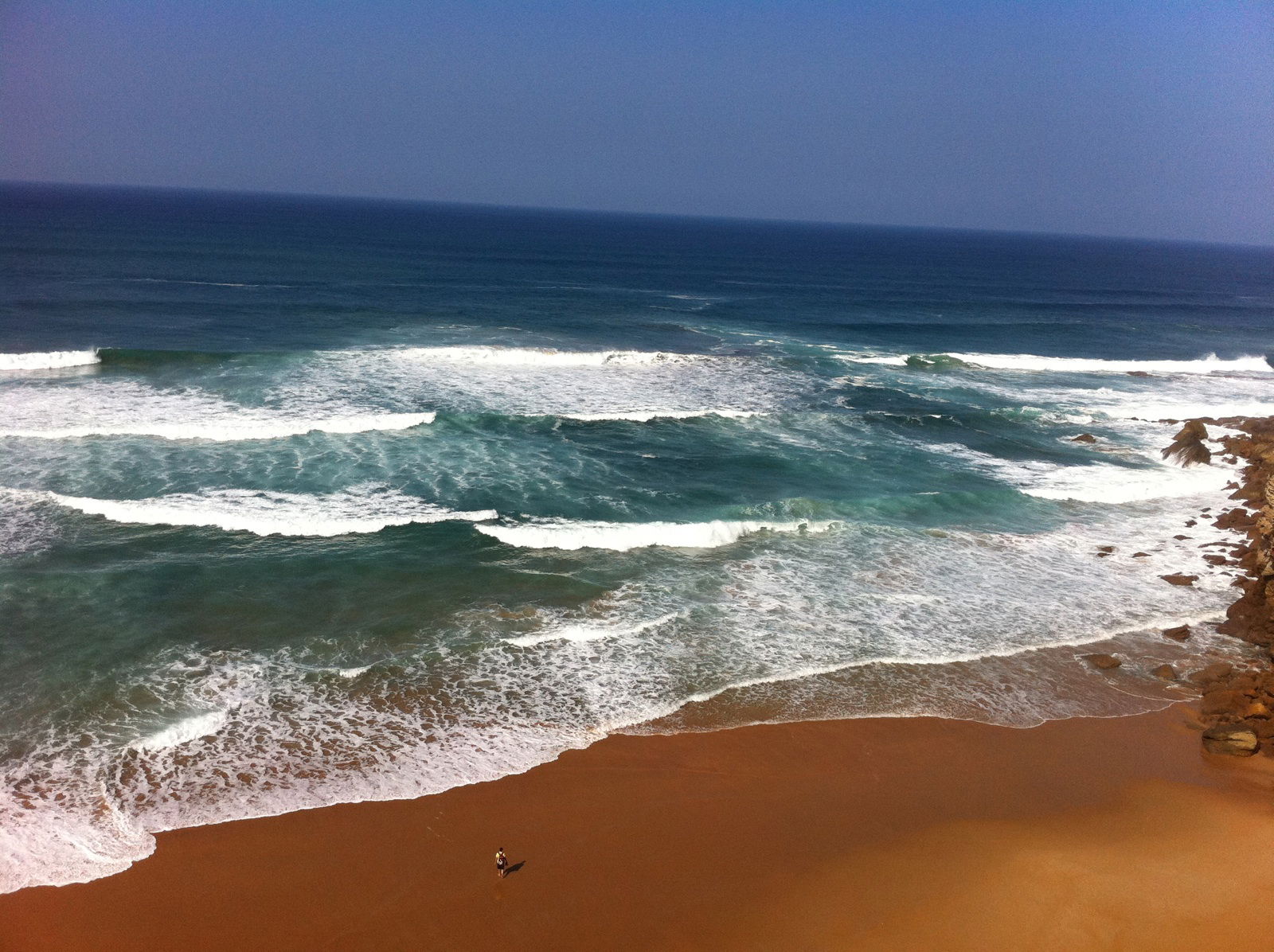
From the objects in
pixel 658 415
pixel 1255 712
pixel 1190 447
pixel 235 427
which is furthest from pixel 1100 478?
pixel 235 427

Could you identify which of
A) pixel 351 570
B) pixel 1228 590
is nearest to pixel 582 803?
pixel 351 570

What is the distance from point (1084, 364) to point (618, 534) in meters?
34.0

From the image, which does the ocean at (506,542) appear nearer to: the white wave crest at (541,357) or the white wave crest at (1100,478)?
the white wave crest at (1100,478)

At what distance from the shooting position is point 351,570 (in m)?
18.3

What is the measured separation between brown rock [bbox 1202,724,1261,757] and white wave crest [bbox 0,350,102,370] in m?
34.8

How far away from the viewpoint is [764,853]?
37.4 ft

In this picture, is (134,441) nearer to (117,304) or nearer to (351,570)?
(351,570)

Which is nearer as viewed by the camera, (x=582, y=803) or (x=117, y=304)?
(x=582, y=803)

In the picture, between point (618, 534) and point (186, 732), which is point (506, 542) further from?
point (186, 732)

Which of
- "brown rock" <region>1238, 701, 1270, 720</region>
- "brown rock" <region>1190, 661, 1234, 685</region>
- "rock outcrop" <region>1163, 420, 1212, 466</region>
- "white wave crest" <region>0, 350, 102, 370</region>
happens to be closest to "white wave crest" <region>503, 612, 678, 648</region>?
"brown rock" <region>1190, 661, 1234, 685</region>

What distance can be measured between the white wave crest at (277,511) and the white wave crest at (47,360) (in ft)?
42.3

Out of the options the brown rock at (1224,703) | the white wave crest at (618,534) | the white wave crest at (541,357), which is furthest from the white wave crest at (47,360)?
the brown rock at (1224,703)

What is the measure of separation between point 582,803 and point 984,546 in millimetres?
13317

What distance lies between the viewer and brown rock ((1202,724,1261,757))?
13867 mm
